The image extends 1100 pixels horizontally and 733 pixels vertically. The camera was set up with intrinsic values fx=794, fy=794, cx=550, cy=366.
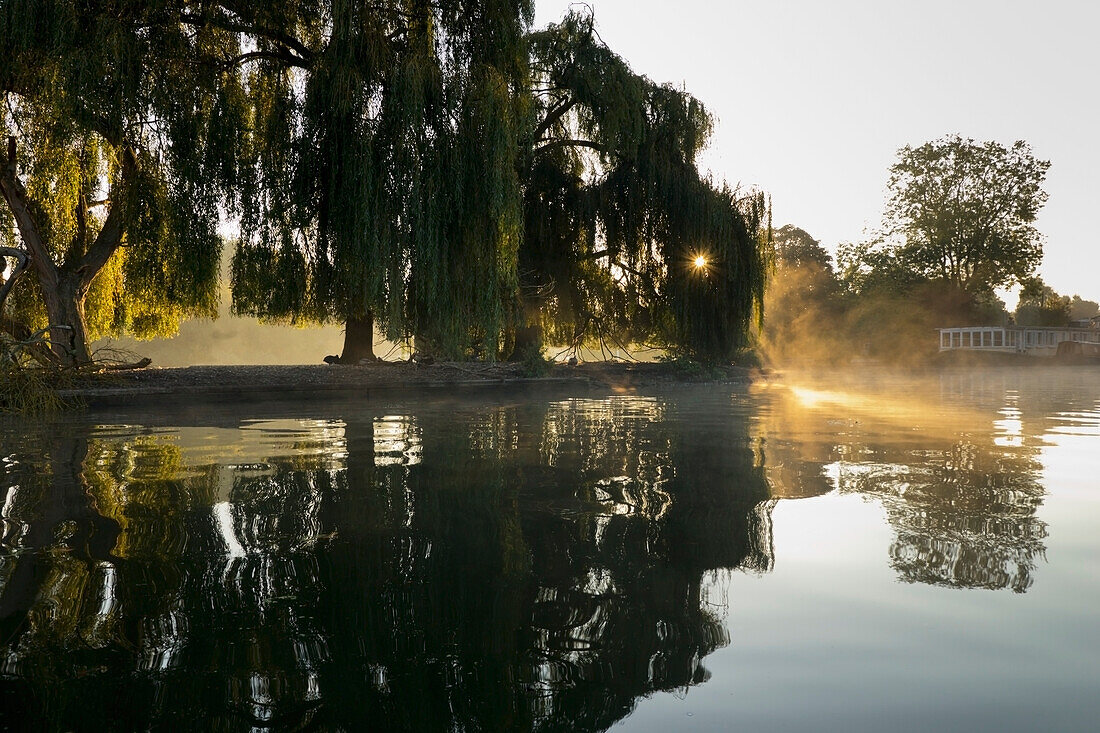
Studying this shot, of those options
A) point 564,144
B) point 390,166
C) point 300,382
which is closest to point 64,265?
point 300,382

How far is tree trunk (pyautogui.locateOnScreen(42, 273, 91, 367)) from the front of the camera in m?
12.5

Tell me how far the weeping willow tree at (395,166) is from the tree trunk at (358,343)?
10.5ft

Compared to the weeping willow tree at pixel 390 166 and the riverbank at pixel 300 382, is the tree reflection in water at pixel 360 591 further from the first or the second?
the riverbank at pixel 300 382

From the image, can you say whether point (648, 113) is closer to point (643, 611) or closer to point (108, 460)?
point (108, 460)

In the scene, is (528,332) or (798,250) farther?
(798,250)

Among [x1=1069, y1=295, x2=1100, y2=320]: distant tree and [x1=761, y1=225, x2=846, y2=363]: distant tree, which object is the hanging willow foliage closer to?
[x1=761, y1=225, x2=846, y2=363]: distant tree

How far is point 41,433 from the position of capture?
7867mm

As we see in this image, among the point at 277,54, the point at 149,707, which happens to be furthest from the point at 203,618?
the point at 277,54

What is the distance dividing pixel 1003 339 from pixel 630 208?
3400 cm

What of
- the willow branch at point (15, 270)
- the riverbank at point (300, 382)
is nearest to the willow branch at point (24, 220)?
the willow branch at point (15, 270)

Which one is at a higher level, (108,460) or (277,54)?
(277,54)

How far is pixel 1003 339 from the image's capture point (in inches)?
1695

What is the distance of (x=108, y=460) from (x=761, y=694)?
213 inches

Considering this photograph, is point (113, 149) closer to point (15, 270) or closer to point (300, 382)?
point (15, 270)
